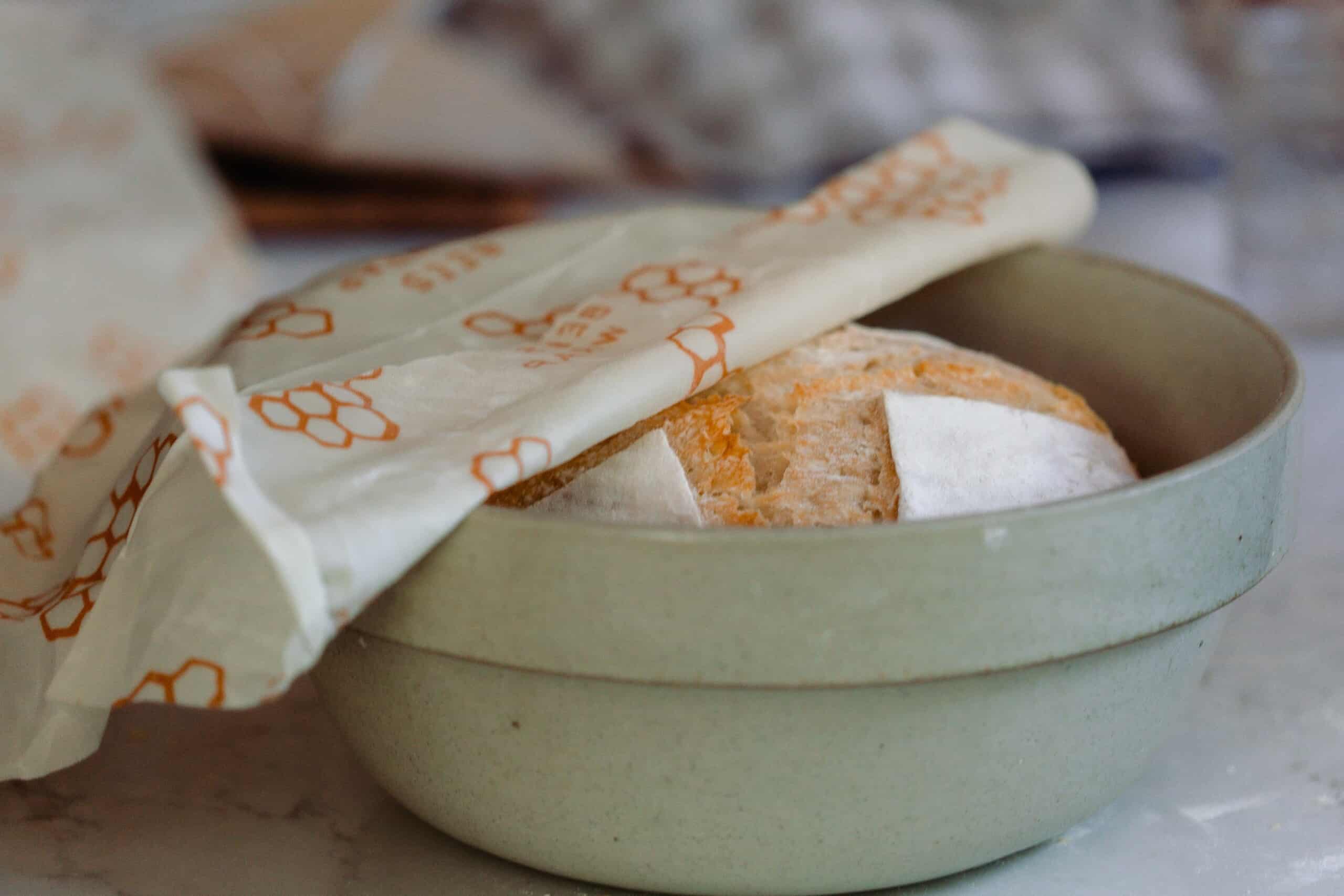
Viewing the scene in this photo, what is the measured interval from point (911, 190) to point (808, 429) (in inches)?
10.3

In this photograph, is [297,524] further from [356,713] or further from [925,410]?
[925,410]

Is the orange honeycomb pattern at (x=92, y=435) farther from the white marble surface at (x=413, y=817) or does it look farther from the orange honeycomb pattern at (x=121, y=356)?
the orange honeycomb pattern at (x=121, y=356)

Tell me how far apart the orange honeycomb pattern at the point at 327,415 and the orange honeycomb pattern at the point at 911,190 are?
12.2 inches

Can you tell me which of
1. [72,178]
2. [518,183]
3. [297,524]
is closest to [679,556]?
[297,524]

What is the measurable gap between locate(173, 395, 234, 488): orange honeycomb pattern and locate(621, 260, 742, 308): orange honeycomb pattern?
25 cm

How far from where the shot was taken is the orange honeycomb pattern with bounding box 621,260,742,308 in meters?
0.62

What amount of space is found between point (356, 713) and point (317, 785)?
0.36ft

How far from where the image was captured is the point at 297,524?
40 centimetres

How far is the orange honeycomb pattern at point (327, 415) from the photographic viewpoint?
1.48 ft

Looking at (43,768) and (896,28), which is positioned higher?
(43,768)

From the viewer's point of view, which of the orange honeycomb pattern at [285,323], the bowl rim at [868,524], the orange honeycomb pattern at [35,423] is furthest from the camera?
the orange honeycomb pattern at [35,423]

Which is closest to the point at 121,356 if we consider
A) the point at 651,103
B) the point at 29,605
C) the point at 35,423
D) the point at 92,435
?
the point at 35,423

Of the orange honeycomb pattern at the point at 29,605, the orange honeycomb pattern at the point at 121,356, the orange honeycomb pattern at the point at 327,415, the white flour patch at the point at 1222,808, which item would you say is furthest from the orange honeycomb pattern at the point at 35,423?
the white flour patch at the point at 1222,808

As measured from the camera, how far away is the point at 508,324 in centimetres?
67
